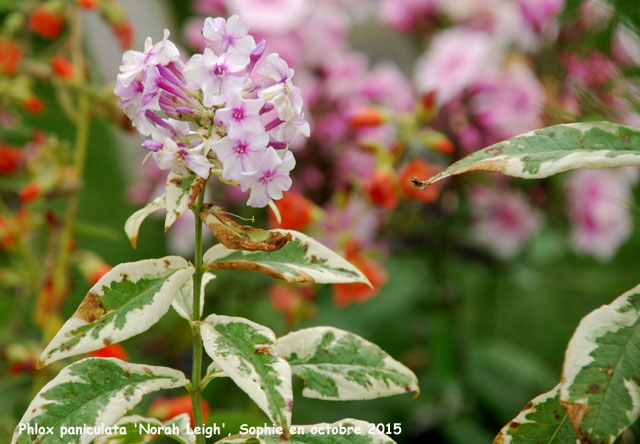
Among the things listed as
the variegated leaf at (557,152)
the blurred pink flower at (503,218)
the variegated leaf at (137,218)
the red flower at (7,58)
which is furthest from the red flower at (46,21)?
the blurred pink flower at (503,218)

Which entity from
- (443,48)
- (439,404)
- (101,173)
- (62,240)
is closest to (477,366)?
(439,404)

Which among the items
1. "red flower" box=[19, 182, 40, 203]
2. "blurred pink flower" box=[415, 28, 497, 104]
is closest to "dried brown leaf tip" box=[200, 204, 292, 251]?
"red flower" box=[19, 182, 40, 203]

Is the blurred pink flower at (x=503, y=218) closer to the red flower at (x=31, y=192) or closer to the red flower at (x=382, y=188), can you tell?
the red flower at (x=382, y=188)

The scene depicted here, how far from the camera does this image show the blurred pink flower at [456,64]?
3.03 ft

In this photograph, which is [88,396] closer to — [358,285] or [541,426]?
[541,426]

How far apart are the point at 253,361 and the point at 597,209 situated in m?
0.75

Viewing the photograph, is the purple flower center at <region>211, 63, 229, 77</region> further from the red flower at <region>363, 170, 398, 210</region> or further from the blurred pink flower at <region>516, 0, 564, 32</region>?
the blurred pink flower at <region>516, 0, 564, 32</region>

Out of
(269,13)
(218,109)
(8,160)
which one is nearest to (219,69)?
(218,109)

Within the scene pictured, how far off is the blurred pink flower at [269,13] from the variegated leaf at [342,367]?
62 cm

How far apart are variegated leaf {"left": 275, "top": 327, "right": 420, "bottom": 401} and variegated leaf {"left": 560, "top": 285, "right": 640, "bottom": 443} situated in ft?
0.33

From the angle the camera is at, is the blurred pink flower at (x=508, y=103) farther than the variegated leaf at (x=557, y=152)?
Yes

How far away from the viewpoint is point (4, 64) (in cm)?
69

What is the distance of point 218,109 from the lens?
362 millimetres

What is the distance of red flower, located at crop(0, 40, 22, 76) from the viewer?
2.25 feet
